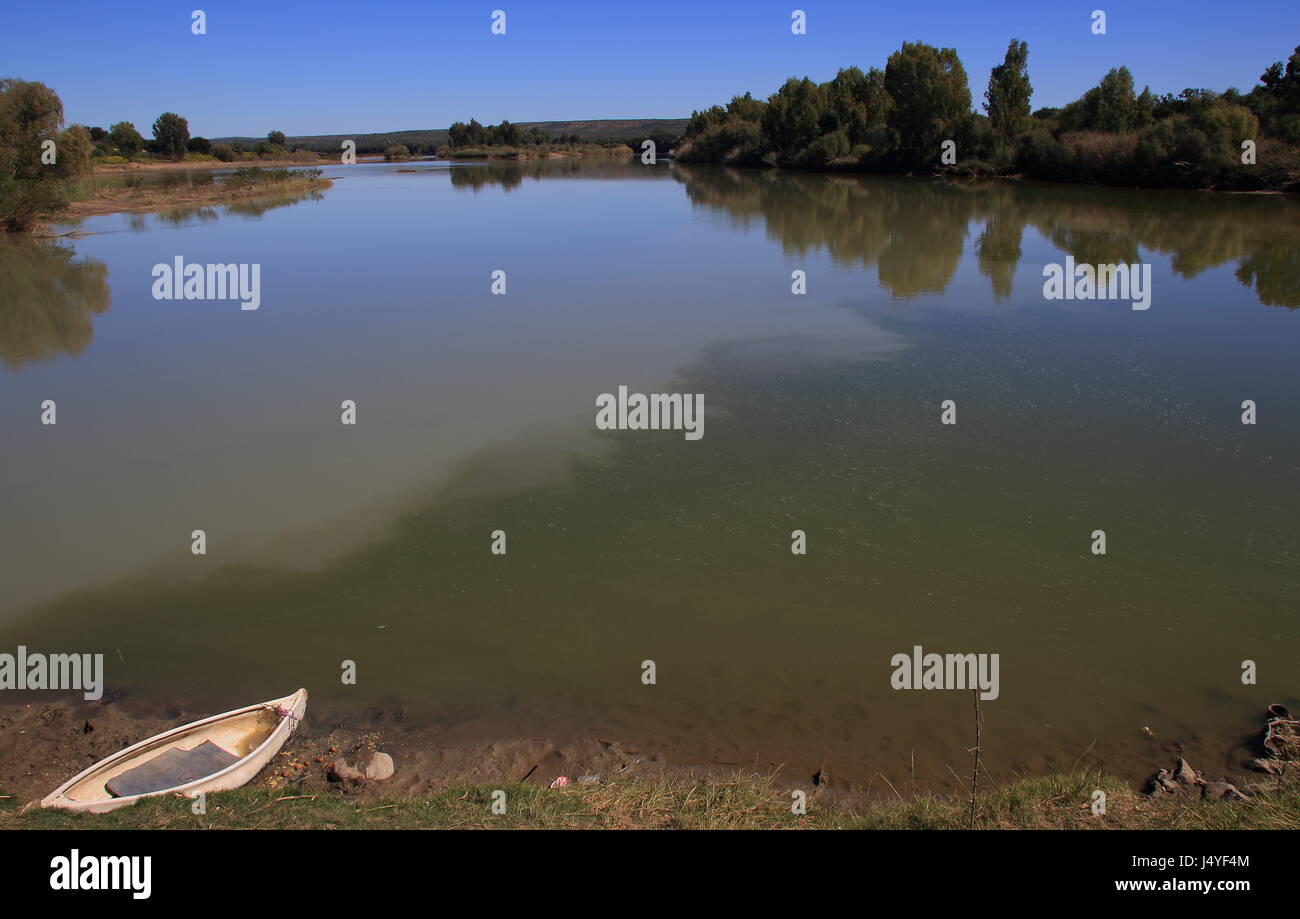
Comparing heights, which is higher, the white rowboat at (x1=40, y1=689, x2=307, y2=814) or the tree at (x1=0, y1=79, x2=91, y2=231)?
the tree at (x1=0, y1=79, x2=91, y2=231)

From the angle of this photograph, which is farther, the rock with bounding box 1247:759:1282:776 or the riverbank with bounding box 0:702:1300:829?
the rock with bounding box 1247:759:1282:776

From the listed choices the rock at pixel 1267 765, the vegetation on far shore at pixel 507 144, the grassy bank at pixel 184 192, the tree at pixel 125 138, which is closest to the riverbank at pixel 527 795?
the rock at pixel 1267 765

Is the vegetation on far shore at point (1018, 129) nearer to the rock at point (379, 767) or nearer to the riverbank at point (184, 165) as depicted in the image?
the rock at point (379, 767)

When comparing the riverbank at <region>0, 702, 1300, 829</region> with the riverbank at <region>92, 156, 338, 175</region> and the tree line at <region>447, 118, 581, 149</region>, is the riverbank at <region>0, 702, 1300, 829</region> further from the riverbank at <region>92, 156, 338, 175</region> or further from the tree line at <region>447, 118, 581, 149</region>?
the tree line at <region>447, 118, 581, 149</region>

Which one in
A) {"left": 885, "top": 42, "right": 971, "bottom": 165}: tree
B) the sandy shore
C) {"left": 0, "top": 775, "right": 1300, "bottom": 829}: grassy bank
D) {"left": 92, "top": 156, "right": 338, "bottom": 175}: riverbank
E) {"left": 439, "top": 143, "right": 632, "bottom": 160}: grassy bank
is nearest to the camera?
{"left": 0, "top": 775, "right": 1300, "bottom": 829}: grassy bank

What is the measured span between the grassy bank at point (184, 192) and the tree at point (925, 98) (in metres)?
35.0

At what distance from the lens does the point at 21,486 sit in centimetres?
800

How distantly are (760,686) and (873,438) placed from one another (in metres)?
4.24

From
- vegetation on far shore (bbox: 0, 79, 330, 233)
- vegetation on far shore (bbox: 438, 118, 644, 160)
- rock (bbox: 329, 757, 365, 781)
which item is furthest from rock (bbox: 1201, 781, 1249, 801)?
vegetation on far shore (bbox: 438, 118, 644, 160)

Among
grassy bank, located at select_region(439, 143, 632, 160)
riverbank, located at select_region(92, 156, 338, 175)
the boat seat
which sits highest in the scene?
grassy bank, located at select_region(439, 143, 632, 160)

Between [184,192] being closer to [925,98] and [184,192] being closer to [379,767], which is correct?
[925,98]

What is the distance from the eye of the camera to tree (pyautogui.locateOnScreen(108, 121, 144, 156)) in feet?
229

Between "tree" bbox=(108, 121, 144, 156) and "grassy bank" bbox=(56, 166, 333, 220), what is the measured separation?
99.1ft
